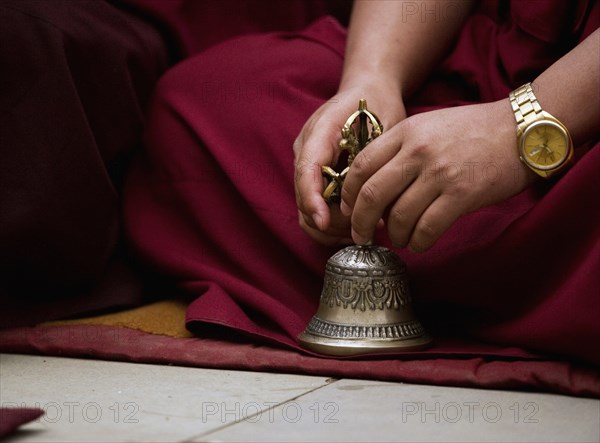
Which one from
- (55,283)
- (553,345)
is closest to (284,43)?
(55,283)

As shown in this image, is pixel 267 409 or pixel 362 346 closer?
pixel 267 409

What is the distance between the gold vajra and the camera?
123 cm

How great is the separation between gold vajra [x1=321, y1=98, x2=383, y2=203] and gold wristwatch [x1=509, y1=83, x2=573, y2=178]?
0.62 feet

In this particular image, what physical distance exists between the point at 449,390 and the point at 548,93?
1.21ft

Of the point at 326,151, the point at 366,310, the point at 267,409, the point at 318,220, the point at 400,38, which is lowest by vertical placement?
the point at 267,409

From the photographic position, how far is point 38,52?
4.64 feet

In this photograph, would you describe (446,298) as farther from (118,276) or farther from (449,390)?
(118,276)

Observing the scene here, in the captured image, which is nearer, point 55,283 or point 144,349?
point 144,349

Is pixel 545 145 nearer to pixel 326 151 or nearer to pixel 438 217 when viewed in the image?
pixel 438 217

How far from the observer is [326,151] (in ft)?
4.16

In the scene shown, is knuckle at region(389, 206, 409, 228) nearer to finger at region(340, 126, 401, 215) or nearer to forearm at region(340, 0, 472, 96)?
finger at region(340, 126, 401, 215)

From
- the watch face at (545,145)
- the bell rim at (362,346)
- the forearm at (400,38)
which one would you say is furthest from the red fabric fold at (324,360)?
the forearm at (400,38)

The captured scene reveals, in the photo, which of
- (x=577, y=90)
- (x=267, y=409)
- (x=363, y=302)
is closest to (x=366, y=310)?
(x=363, y=302)

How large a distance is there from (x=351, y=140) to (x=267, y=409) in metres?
0.37
